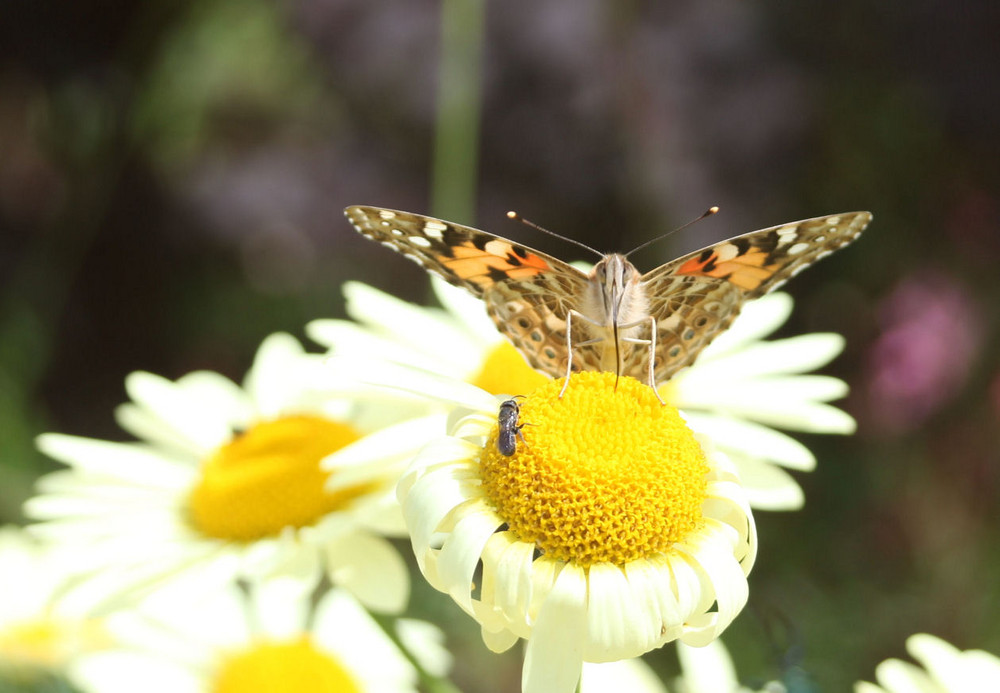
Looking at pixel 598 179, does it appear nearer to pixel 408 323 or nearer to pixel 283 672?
pixel 408 323

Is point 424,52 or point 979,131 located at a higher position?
point 424,52

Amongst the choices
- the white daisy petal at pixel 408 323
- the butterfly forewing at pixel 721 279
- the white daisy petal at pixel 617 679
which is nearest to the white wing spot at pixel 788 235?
the butterfly forewing at pixel 721 279

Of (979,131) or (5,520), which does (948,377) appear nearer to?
(979,131)

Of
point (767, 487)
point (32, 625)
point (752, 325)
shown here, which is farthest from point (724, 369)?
point (32, 625)

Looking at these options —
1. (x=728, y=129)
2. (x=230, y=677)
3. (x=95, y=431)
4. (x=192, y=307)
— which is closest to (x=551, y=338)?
(x=230, y=677)

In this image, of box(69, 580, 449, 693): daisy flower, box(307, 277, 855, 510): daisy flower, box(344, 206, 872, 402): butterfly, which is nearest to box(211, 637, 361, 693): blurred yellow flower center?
box(69, 580, 449, 693): daisy flower

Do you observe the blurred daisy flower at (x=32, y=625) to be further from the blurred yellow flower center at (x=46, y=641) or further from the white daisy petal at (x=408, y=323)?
the white daisy petal at (x=408, y=323)
